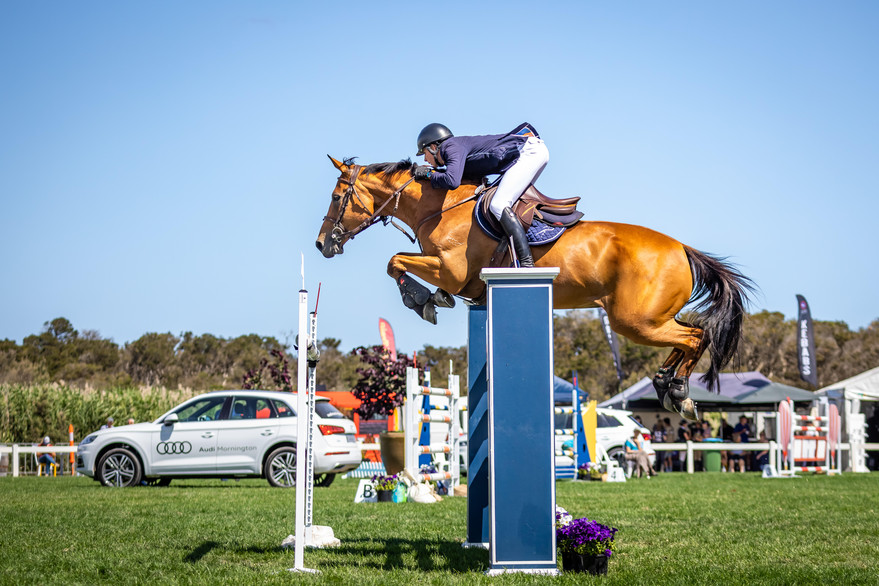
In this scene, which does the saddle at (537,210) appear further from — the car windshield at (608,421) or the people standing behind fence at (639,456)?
the car windshield at (608,421)

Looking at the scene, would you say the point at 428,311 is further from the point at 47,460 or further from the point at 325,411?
the point at 47,460

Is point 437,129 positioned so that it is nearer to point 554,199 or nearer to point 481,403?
point 554,199

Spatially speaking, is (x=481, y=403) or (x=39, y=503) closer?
(x=481, y=403)

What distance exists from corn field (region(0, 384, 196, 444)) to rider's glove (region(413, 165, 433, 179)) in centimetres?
1990

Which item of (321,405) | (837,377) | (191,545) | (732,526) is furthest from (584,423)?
(837,377)

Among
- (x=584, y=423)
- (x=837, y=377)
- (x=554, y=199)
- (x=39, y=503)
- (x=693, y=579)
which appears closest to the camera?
(x=693, y=579)

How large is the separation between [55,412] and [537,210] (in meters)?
21.5

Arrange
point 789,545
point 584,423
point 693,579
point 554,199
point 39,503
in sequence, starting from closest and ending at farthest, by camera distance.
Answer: point 693,579
point 554,199
point 789,545
point 39,503
point 584,423

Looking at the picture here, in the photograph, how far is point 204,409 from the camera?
13758mm

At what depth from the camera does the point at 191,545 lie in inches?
231

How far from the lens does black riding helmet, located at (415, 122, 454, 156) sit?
19.1 ft

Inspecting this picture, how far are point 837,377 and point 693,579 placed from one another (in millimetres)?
50386

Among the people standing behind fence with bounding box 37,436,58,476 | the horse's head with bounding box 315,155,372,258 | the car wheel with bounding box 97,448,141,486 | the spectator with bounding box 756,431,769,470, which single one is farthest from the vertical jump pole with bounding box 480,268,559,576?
the people standing behind fence with bounding box 37,436,58,476

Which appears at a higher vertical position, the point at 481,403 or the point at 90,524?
the point at 481,403
